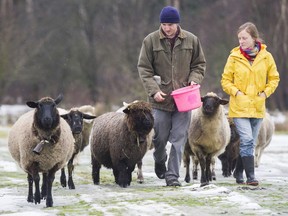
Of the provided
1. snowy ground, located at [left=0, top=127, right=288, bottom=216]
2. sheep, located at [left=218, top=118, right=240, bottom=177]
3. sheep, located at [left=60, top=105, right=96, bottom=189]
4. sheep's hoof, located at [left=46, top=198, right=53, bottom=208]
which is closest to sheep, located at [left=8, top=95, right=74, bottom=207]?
sheep's hoof, located at [left=46, top=198, right=53, bottom=208]

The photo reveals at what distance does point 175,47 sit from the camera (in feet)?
41.4

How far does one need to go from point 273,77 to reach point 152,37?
1.78 m

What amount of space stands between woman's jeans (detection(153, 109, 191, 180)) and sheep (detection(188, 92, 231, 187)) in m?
0.49

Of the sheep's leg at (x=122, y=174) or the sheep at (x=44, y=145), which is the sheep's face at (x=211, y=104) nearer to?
the sheep's leg at (x=122, y=174)

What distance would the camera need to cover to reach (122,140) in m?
13.1

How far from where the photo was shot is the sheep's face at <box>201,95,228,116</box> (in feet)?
43.0

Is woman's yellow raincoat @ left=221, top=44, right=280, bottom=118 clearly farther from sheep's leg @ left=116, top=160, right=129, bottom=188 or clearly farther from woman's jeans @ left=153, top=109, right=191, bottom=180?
sheep's leg @ left=116, top=160, right=129, bottom=188

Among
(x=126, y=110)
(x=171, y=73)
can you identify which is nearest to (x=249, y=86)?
(x=171, y=73)

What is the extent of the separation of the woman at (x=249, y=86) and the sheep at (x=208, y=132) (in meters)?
0.72

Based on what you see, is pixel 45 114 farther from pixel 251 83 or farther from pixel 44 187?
pixel 251 83

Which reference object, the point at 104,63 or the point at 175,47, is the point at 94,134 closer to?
the point at 175,47

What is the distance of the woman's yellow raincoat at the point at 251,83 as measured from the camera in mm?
12367

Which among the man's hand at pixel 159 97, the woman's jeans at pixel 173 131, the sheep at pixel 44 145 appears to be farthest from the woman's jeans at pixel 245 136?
the sheep at pixel 44 145

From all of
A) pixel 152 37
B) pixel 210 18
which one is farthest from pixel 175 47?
pixel 210 18
